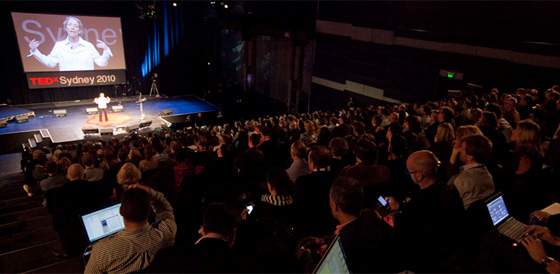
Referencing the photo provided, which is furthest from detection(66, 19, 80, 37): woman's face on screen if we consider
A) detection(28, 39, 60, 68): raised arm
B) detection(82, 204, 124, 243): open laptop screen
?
detection(82, 204, 124, 243): open laptop screen

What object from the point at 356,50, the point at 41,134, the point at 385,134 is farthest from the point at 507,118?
the point at 41,134

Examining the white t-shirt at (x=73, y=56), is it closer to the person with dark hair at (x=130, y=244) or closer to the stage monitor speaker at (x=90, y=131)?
the stage monitor speaker at (x=90, y=131)

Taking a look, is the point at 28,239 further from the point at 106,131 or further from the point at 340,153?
the point at 106,131

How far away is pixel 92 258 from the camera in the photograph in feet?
7.14

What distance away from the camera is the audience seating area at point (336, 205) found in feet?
7.34

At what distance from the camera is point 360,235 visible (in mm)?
2213

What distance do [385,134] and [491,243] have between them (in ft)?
8.80

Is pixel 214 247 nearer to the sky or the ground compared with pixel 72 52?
nearer to the sky

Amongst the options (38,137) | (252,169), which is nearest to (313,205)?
(252,169)

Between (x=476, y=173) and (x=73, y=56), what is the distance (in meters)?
17.0

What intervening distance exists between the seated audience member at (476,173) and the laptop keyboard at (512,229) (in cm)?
26

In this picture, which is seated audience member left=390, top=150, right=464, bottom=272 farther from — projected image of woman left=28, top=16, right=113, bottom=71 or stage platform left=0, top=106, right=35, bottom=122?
projected image of woman left=28, top=16, right=113, bottom=71

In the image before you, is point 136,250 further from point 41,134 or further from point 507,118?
point 41,134

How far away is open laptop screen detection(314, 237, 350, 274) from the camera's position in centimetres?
172
